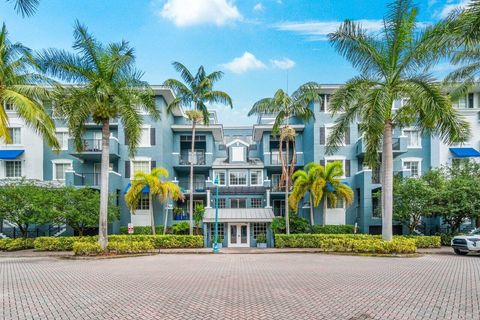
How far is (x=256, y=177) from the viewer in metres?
33.9

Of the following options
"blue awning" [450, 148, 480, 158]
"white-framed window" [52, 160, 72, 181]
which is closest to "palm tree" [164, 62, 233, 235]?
"white-framed window" [52, 160, 72, 181]

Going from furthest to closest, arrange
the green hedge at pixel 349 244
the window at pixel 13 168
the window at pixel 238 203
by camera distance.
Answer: the window at pixel 238 203, the window at pixel 13 168, the green hedge at pixel 349 244

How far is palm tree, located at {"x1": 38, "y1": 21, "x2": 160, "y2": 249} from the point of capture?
1900 centimetres

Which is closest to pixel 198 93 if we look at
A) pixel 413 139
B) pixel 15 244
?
pixel 15 244

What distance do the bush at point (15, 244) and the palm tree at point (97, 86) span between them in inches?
367

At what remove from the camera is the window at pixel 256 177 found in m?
33.8

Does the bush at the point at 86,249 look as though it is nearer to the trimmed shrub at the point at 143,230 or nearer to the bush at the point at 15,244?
the bush at the point at 15,244

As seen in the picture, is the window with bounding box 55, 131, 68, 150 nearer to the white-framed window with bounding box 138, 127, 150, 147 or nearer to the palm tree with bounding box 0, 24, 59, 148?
the white-framed window with bounding box 138, 127, 150, 147

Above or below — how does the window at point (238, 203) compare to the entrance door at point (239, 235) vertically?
above

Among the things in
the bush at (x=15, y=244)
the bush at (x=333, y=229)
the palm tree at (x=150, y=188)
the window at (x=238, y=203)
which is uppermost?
the palm tree at (x=150, y=188)

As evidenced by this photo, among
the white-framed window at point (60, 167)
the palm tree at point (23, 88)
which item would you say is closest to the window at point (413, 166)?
the palm tree at point (23, 88)

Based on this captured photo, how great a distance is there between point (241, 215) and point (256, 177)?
541 centimetres

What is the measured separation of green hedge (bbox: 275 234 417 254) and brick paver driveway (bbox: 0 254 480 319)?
3777 mm

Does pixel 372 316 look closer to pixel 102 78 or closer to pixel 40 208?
pixel 102 78
